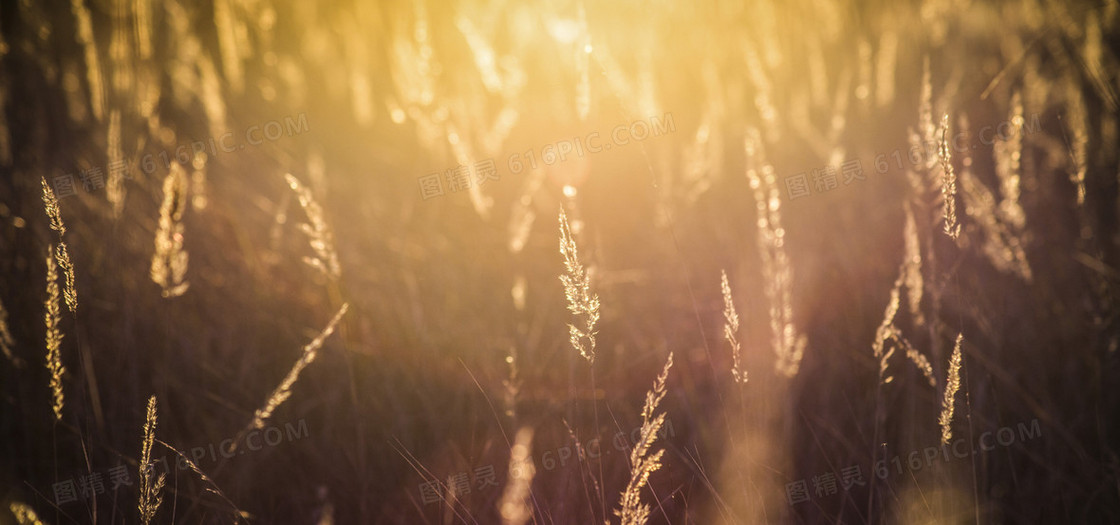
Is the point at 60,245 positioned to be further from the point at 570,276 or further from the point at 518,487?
the point at 570,276

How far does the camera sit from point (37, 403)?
1652 mm

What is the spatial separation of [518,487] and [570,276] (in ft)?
2.27

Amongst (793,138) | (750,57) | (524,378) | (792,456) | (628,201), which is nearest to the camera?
(792,456)

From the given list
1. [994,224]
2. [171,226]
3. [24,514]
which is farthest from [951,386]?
[24,514]

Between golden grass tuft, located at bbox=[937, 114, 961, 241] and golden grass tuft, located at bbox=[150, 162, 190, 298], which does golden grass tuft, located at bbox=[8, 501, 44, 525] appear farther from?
golden grass tuft, located at bbox=[937, 114, 961, 241]

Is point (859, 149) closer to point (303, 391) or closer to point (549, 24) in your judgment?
point (549, 24)

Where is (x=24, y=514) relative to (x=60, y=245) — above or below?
below

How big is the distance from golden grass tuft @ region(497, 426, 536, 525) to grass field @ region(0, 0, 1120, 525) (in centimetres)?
1

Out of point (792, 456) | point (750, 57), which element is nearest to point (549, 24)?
point (750, 57)

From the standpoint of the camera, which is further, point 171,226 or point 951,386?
point 171,226

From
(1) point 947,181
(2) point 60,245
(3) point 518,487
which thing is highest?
(2) point 60,245

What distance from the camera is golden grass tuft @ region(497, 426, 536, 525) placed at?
1158mm

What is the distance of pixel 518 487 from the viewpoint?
45.2 inches

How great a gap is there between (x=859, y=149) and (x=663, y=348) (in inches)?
46.6
